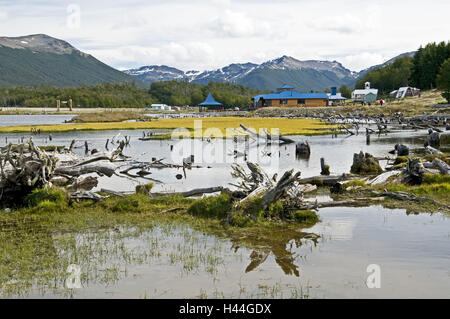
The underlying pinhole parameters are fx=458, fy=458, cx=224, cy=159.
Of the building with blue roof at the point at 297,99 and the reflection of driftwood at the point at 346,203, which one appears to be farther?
the building with blue roof at the point at 297,99

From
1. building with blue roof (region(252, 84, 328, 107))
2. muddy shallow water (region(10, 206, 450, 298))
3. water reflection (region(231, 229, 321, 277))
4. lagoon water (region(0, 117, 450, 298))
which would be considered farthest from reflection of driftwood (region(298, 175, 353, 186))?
building with blue roof (region(252, 84, 328, 107))

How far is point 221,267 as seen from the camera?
1190 cm

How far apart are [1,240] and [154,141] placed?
1706 inches

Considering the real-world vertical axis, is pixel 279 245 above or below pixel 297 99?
below

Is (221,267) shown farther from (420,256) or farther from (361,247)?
(420,256)

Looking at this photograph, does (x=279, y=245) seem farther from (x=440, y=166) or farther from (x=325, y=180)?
(x=440, y=166)

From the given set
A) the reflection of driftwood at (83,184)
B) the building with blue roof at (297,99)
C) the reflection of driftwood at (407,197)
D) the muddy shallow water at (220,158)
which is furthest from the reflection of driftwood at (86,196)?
the building with blue roof at (297,99)

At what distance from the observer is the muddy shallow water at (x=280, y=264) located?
10328 mm

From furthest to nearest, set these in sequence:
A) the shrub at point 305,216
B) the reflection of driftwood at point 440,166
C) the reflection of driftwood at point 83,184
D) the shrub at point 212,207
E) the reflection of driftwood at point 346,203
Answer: the reflection of driftwood at point 440,166 < the reflection of driftwood at point 83,184 < the shrub at point 212,207 < the reflection of driftwood at point 346,203 < the shrub at point 305,216

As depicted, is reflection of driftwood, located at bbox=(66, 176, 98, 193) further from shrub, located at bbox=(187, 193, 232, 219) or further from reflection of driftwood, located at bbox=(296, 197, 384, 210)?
reflection of driftwood, located at bbox=(296, 197, 384, 210)

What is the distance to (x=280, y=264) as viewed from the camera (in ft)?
39.8

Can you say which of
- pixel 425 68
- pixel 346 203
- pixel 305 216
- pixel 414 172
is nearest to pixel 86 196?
pixel 305 216

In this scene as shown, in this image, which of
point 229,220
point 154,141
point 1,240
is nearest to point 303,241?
point 229,220

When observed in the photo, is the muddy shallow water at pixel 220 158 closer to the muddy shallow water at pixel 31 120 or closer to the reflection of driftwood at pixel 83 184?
the reflection of driftwood at pixel 83 184
